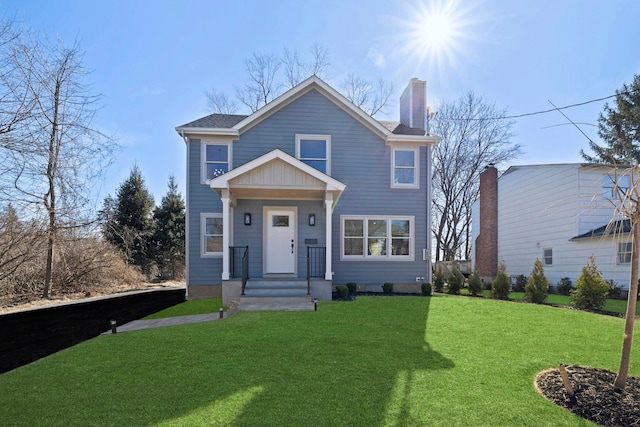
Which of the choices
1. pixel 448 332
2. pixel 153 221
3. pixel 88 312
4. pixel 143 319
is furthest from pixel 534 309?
pixel 153 221

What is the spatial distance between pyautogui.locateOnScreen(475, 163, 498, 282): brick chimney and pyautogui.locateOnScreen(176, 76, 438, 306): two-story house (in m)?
8.90

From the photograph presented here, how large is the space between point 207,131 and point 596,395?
11.1 metres

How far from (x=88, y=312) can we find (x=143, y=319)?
9.69 feet

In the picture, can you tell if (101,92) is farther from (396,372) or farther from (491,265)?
(491,265)

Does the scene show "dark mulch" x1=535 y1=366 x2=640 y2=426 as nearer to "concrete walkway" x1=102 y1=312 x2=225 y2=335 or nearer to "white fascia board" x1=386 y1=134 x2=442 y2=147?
"concrete walkway" x1=102 y1=312 x2=225 y2=335

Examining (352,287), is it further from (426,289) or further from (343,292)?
(426,289)

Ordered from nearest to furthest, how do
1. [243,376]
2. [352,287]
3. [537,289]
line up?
1. [243,376]
2. [537,289]
3. [352,287]

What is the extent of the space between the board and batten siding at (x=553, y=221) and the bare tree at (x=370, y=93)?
9132 mm

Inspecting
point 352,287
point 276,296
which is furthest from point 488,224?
point 276,296

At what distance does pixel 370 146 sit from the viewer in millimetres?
11930

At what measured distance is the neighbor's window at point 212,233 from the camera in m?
11.4

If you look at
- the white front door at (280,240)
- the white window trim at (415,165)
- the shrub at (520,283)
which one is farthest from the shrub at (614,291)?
the white front door at (280,240)

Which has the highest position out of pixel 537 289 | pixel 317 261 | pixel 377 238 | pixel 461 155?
pixel 461 155

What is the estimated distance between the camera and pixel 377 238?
38.9 feet
